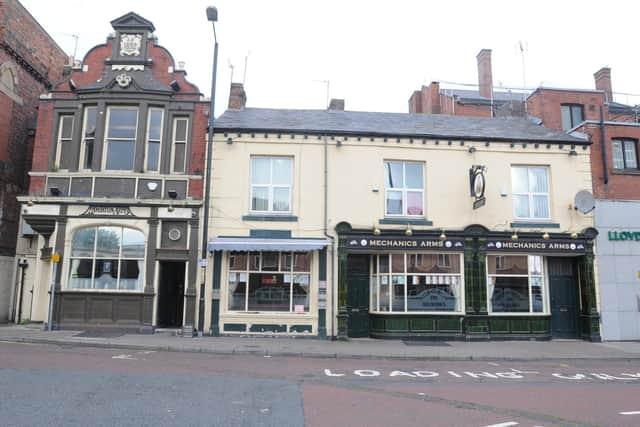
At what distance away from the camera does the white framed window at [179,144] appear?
58.6 feet

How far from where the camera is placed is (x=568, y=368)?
502 inches

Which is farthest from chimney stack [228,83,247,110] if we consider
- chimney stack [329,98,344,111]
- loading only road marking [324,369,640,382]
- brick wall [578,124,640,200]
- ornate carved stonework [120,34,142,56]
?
brick wall [578,124,640,200]

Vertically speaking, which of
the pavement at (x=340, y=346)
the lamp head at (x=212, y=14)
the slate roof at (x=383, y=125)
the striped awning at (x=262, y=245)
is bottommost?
the pavement at (x=340, y=346)

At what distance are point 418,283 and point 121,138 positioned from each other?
458 inches

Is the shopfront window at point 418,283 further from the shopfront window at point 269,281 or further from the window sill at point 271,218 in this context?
the window sill at point 271,218

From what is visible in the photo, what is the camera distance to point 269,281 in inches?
684

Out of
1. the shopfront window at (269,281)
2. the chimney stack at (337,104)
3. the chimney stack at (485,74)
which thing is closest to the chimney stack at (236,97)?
the chimney stack at (337,104)

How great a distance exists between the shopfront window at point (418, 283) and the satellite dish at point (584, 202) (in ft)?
15.3

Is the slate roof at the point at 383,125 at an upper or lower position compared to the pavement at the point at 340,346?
upper

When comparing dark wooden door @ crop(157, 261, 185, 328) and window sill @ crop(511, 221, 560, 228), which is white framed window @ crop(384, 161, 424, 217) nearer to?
window sill @ crop(511, 221, 560, 228)

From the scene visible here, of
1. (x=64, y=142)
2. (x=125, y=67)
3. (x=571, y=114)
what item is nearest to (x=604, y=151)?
(x=571, y=114)

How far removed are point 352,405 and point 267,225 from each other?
33.4 feet

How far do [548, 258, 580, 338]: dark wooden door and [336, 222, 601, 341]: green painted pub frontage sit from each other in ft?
0.12

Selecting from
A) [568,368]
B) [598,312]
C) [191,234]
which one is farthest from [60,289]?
[598,312]
